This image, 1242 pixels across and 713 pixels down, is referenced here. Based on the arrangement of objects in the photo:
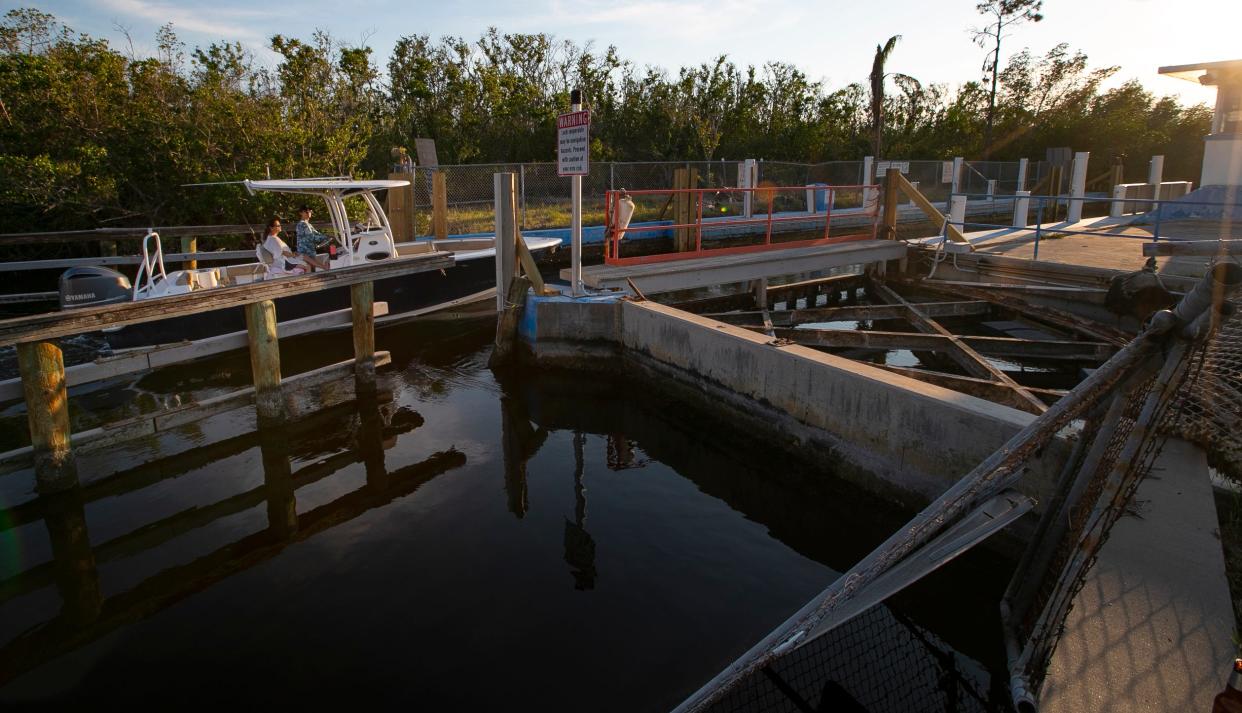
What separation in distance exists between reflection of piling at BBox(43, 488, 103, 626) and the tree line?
11272 millimetres

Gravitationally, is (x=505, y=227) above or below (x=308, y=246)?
above

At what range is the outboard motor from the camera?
9453mm

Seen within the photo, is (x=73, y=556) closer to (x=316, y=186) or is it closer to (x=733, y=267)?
(x=316, y=186)

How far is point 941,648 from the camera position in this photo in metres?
4.29

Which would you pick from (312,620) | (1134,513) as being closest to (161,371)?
(312,620)

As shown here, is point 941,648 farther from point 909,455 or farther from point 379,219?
point 379,219

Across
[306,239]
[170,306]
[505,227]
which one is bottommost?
[170,306]

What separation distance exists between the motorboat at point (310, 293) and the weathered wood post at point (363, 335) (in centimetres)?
55

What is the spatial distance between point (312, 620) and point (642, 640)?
2.10 metres

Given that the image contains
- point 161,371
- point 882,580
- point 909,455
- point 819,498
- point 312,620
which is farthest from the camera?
point 161,371

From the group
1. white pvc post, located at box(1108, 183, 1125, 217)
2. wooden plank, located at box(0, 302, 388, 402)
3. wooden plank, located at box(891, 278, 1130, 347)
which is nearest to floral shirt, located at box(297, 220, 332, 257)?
wooden plank, located at box(0, 302, 388, 402)

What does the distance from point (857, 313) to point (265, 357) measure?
805 centimetres

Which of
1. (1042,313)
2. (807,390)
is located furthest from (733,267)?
(807,390)

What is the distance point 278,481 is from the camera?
6.85 m
